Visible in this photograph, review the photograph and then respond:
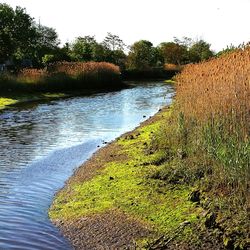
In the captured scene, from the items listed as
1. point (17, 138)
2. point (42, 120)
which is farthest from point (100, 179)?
point (42, 120)

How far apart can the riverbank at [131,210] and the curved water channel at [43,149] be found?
0.37m

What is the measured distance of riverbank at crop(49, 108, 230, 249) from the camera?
7.32 metres

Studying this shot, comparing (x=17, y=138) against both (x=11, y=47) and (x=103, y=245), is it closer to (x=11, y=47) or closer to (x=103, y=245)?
(x=103, y=245)

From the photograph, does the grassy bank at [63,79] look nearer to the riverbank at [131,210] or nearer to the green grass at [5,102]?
the green grass at [5,102]

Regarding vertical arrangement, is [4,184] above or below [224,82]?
below

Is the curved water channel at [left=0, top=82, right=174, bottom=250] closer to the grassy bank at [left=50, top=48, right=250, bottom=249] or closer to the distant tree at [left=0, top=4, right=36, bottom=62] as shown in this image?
the grassy bank at [left=50, top=48, right=250, bottom=249]

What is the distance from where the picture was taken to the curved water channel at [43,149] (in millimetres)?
8359

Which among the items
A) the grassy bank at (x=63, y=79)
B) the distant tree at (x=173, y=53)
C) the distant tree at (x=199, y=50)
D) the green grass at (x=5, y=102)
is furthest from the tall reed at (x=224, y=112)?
the distant tree at (x=173, y=53)

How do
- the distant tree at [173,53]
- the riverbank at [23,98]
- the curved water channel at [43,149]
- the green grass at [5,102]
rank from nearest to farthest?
the curved water channel at [43,149] → the green grass at [5,102] → the riverbank at [23,98] → the distant tree at [173,53]

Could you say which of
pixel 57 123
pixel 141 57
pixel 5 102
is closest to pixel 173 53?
pixel 141 57

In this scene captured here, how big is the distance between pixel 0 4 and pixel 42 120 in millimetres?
35615

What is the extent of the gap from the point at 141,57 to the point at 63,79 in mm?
36138

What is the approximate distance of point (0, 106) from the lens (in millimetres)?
29531

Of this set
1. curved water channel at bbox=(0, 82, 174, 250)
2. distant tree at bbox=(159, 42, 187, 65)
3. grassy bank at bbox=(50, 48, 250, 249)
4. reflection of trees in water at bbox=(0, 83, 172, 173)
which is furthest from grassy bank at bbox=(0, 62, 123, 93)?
→ distant tree at bbox=(159, 42, 187, 65)
